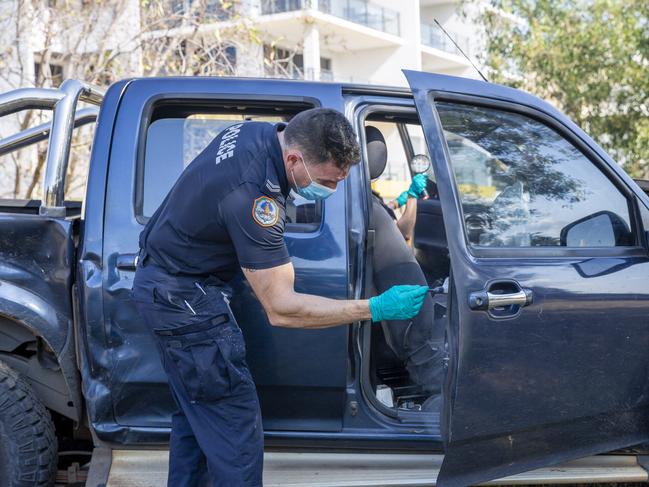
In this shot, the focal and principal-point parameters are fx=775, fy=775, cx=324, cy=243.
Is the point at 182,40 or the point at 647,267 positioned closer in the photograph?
the point at 647,267

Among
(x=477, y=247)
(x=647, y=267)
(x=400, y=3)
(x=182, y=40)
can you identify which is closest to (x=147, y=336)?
(x=477, y=247)

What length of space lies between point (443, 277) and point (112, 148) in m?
1.74

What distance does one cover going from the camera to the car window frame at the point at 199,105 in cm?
291

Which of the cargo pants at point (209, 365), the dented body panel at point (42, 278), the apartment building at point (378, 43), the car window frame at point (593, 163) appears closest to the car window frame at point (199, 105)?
A: the dented body panel at point (42, 278)

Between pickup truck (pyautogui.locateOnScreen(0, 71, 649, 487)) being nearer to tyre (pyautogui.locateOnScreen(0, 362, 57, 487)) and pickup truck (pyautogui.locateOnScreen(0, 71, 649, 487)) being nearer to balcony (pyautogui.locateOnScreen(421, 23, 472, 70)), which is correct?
tyre (pyautogui.locateOnScreen(0, 362, 57, 487))

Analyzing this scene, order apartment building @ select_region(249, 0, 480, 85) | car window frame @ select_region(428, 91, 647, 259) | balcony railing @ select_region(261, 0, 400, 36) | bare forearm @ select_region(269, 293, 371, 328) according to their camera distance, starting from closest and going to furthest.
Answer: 1. bare forearm @ select_region(269, 293, 371, 328)
2. car window frame @ select_region(428, 91, 647, 259)
3. balcony railing @ select_region(261, 0, 400, 36)
4. apartment building @ select_region(249, 0, 480, 85)

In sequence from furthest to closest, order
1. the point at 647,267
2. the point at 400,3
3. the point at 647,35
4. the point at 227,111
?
the point at 400,3 < the point at 647,35 < the point at 227,111 < the point at 647,267

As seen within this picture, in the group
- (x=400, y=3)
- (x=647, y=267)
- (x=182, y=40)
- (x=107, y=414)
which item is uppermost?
(x=400, y=3)

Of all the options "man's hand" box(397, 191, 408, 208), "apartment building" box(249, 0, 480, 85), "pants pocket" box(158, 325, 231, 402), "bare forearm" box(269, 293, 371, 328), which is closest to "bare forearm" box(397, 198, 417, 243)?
"man's hand" box(397, 191, 408, 208)

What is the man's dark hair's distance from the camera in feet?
8.09

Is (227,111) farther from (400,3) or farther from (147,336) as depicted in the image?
(400,3)

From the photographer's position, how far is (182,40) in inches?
328

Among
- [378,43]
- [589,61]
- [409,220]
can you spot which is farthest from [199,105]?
[378,43]

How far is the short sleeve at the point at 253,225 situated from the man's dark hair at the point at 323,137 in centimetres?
21
